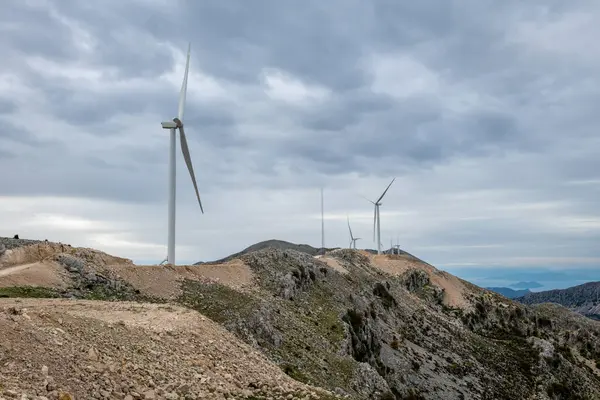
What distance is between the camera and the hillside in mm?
34344

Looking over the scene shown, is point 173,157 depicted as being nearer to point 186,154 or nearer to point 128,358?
point 186,154

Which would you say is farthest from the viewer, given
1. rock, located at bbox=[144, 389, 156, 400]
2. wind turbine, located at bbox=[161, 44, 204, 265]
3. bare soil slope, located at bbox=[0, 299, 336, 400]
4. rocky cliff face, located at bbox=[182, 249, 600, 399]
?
wind turbine, located at bbox=[161, 44, 204, 265]

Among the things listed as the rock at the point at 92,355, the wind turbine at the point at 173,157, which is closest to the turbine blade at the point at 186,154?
the wind turbine at the point at 173,157

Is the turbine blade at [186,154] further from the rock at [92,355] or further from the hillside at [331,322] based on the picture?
the rock at [92,355]

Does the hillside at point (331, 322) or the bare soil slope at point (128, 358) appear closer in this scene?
the bare soil slope at point (128, 358)

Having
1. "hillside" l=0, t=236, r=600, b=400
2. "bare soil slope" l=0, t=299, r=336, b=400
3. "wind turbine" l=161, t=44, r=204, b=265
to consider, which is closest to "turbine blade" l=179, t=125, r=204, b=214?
"wind turbine" l=161, t=44, r=204, b=265

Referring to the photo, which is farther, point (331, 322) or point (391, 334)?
point (391, 334)

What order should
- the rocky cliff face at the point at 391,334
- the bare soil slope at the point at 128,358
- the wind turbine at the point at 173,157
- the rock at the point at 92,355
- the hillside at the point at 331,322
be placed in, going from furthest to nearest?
1. the wind turbine at the point at 173,157
2. the rocky cliff face at the point at 391,334
3. the hillside at the point at 331,322
4. the rock at the point at 92,355
5. the bare soil slope at the point at 128,358

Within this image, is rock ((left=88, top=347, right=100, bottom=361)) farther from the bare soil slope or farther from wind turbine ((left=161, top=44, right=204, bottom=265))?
wind turbine ((left=161, top=44, right=204, bottom=265))

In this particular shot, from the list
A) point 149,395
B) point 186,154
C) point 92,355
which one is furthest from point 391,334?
point 92,355

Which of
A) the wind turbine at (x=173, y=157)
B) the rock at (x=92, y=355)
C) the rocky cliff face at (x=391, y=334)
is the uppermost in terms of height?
the wind turbine at (x=173, y=157)

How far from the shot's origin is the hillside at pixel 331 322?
34344mm

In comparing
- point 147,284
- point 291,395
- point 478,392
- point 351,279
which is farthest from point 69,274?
point 478,392

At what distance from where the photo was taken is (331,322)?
63.9m
